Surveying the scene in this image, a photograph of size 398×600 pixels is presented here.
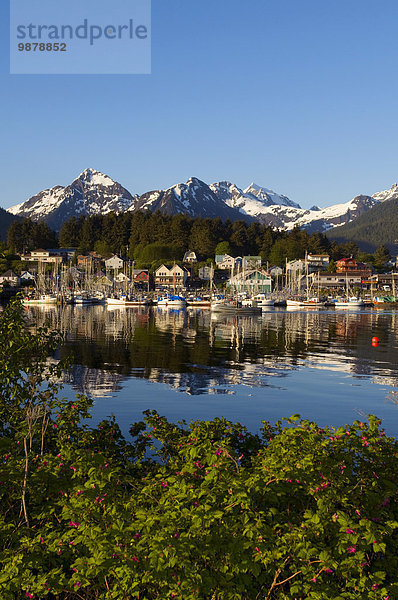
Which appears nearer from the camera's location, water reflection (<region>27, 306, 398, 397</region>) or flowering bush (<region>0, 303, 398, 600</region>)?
flowering bush (<region>0, 303, 398, 600</region>)

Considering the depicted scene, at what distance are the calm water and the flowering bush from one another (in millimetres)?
5485

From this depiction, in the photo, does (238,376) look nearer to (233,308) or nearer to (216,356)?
(216,356)

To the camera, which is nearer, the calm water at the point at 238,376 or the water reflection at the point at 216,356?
the calm water at the point at 238,376

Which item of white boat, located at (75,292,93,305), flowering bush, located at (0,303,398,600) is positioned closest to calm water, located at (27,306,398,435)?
flowering bush, located at (0,303,398,600)

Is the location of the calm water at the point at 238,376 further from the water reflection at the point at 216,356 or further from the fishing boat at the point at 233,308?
the fishing boat at the point at 233,308

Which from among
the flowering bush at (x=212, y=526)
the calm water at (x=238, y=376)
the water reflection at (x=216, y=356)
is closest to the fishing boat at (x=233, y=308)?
the water reflection at (x=216, y=356)

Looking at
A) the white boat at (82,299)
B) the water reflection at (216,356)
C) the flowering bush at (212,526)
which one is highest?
the flowering bush at (212,526)

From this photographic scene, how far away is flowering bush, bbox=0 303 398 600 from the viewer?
7.09 meters

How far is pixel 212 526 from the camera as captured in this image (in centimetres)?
770

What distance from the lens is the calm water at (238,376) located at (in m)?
26.1

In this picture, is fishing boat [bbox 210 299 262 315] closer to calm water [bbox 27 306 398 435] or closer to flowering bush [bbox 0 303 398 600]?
calm water [bbox 27 306 398 435]

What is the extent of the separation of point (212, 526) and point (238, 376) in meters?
28.8

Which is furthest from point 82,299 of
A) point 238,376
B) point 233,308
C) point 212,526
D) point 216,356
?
point 212,526

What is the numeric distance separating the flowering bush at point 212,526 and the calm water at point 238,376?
5485mm
